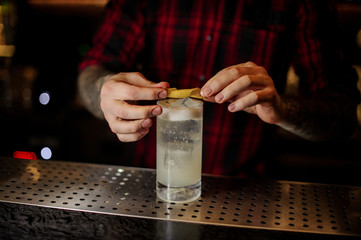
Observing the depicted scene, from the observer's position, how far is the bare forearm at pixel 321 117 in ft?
5.80

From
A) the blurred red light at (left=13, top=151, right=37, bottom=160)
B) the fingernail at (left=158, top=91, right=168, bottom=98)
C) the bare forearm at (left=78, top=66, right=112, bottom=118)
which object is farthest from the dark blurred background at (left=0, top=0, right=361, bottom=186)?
the fingernail at (left=158, top=91, right=168, bottom=98)

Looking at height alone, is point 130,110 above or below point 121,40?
below

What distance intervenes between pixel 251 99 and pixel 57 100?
10.1 ft

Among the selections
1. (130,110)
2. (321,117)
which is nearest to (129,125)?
(130,110)

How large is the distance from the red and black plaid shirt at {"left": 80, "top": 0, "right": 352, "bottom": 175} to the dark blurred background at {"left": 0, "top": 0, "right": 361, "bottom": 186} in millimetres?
1694

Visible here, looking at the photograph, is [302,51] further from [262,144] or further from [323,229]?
[323,229]

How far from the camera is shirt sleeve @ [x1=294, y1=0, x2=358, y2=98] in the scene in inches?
78.9

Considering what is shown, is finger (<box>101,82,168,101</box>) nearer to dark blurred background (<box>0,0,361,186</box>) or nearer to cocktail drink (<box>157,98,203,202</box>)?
cocktail drink (<box>157,98,203,202</box>)

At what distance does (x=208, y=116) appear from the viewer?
2109 millimetres

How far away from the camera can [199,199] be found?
1.38 m

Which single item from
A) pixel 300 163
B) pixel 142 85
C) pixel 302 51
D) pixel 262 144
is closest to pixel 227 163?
pixel 262 144

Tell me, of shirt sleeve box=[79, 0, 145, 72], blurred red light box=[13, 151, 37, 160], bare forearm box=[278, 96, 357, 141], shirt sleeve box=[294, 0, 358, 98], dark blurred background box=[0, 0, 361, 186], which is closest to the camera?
bare forearm box=[278, 96, 357, 141]

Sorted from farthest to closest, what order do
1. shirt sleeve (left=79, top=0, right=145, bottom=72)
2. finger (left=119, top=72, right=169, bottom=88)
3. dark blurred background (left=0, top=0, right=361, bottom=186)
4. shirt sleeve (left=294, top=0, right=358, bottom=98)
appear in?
dark blurred background (left=0, top=0, right=361, bottom=186) → shirt sleeve (left=79, top=0, right=145, bottom=72) → shirt sleeve (left=294, top=0, right=358, bottom=98) → finger (left=119, top=72, right=169, bottom=88)

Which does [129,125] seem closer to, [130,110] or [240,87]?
[130,110]
